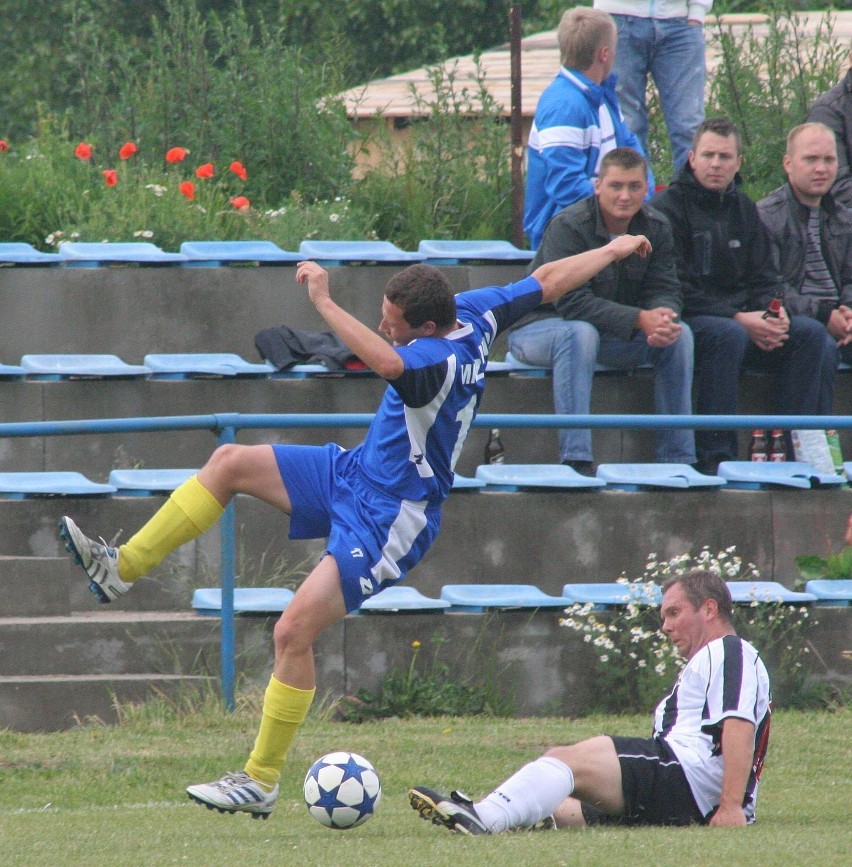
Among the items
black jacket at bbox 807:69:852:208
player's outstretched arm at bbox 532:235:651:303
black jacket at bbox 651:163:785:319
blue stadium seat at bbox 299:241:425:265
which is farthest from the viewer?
black jacket at bbox 807:69:852:208

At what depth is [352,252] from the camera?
34.2 ft

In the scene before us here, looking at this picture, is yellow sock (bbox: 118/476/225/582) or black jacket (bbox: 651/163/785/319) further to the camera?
black jacket (bbox: 651/163/785/319)

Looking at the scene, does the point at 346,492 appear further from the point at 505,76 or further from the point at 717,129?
the point at 505,76

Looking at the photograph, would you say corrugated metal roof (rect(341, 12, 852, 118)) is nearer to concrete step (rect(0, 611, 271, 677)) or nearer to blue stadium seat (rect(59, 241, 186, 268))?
blue stadium seat (rect(59, 241, 186, 268))

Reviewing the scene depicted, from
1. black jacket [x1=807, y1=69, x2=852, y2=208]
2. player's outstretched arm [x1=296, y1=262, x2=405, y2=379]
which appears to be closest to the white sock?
player's outstretched arm [x1=296, y1=262, x2=405, y2=379]

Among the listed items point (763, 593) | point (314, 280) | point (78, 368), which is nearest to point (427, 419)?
point (314, 280)

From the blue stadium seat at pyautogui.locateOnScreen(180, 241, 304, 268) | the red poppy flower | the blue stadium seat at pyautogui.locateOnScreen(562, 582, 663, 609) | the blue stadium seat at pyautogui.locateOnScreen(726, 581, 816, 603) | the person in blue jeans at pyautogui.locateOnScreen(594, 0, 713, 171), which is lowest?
the blue stadium seat at pyautogui.locateOnScreen(726, 581, 816, 603)

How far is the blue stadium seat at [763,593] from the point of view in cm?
845

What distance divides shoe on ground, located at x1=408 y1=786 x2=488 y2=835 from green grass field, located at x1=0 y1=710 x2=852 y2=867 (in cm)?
8

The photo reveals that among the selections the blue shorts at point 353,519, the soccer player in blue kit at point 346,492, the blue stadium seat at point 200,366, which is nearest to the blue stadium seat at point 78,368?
the blue stadium seat at point 200,366

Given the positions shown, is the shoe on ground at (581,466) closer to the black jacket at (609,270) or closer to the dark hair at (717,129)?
the black jacket at (609,270)

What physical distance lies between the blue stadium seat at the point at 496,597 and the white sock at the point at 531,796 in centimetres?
263

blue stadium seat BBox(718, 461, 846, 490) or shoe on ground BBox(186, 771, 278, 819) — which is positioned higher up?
blue stadium seat BBox(718, 461, 846, 490)

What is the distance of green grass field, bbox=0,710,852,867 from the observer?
515 cm
